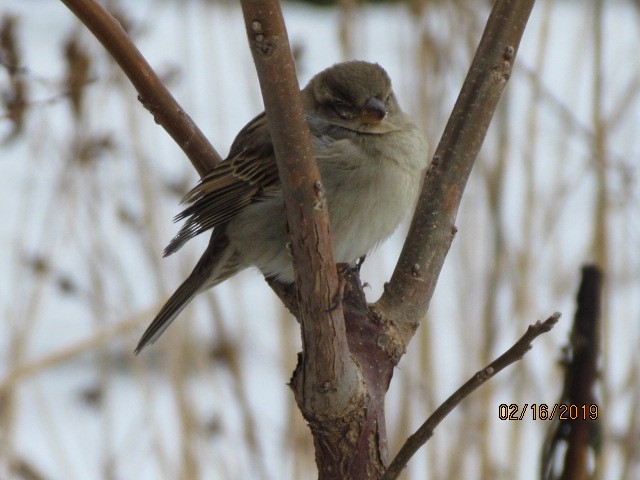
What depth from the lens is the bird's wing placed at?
2.14 meters

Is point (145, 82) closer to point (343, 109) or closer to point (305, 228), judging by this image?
point (305, 228)

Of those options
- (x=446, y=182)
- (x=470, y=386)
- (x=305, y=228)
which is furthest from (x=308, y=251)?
(x=446, y=182)

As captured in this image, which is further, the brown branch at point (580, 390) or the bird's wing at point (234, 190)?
the bird's wing at point (234, 190)

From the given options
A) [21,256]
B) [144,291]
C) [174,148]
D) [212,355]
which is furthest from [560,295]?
[174,148]

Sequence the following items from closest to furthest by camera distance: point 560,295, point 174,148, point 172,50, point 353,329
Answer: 1. point 353,329
2. point 560,295
3. point 174,148
4. point 172,50

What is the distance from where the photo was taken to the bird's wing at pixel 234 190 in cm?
214

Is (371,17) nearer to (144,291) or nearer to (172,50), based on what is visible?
(172,50)

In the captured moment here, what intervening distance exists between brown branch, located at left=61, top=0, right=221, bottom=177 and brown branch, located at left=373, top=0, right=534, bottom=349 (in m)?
0.53

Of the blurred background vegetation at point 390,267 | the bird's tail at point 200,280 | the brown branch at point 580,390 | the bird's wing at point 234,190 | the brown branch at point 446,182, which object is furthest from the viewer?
the blurred background vegetation at point 390,267

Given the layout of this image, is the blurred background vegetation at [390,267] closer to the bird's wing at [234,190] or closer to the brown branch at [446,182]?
the bird's wing at [234,190]

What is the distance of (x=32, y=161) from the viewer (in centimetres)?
263

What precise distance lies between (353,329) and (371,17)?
201 inches

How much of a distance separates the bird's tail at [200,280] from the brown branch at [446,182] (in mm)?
804

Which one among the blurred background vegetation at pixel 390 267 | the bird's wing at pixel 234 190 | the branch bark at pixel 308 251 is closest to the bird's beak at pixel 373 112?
the bird's wing at pixel 234 190
